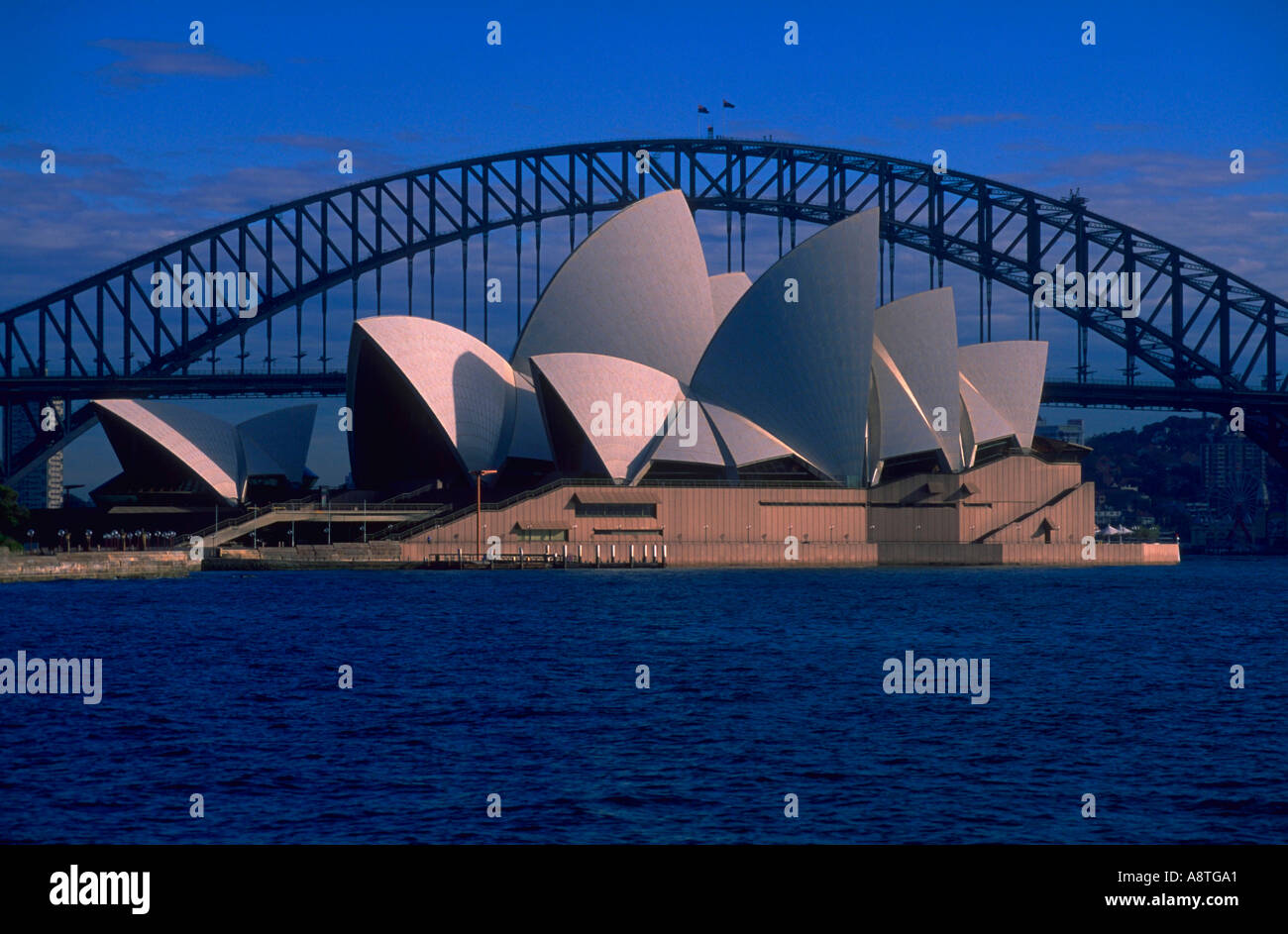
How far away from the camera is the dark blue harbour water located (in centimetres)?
1630

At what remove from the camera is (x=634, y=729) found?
2294cm

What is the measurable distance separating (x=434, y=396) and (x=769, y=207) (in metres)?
32.2

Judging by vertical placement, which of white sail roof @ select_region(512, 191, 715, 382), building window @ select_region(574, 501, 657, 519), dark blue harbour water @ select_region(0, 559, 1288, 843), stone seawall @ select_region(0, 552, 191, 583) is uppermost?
white sail roof @ select_region(512, 191, 715, 382)

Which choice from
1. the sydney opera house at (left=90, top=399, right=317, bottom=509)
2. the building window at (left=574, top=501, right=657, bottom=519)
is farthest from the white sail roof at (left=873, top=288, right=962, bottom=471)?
the sydney opera house at (left=90, top=399, right=317, bottom=509)

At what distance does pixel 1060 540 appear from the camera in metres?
84.7

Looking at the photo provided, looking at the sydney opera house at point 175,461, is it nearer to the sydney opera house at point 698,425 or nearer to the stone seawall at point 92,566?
the sydney opera house at point 698,425

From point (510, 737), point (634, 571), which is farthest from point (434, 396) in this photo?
point (510, 737)

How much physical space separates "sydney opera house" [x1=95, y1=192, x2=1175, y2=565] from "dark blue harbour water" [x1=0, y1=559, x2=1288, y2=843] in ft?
87.5

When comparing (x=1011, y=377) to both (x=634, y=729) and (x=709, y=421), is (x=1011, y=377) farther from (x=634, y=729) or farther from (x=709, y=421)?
(x=634, y=729)

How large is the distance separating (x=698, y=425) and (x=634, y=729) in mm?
53305

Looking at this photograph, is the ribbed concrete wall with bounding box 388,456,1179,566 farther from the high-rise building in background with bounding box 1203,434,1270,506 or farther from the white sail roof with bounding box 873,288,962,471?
the high-rise building in background with bounding box 1203,434,1270,506

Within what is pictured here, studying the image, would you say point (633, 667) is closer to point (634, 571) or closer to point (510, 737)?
point (510, 737)

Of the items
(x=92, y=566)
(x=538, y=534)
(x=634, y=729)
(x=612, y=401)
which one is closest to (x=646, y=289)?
(x=612, y=401)

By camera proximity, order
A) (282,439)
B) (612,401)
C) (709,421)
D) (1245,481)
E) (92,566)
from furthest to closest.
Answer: (1245,481) < (282,439) < (709,421) < (612,401) < (92,566)
